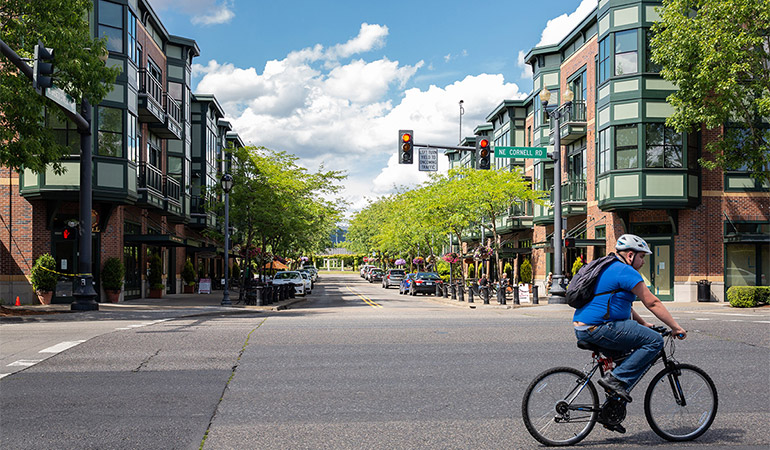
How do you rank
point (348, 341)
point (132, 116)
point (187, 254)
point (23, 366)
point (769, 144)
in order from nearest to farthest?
point (23, 366) < point (348, 341) < point (769, 144) < point (132, 116) < point (187, 254)

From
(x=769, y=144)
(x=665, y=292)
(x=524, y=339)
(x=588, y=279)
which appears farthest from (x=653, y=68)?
(x=588, y=279)

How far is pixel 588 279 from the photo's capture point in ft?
20.4

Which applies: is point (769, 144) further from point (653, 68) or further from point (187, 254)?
point (187, 254)

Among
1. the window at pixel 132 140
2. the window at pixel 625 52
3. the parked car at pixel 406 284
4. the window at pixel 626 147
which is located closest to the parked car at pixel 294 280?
the parked car at pixel 406 284

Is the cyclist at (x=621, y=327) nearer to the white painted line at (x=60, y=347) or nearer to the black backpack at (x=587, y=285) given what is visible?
the black backpack at (x=587, y=285)

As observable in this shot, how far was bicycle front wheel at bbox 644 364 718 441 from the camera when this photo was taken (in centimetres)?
648

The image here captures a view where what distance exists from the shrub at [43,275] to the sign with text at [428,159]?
14.4 meters

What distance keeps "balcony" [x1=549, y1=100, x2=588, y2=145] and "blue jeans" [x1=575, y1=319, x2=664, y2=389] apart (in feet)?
99.6

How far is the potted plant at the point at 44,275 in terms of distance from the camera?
27078 mm

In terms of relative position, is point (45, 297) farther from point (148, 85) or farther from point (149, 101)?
point (148, 85)

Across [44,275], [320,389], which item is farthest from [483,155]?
[44,275]

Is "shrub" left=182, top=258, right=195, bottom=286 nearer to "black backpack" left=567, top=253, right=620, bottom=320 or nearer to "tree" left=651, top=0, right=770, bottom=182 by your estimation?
"tree" left=651, top=0, right=770, bottom=182

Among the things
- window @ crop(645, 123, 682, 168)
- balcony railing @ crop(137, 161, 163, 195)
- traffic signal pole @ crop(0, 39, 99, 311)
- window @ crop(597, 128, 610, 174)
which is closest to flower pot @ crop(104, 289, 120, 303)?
balcony railing @ crop(137, 161, 163, 195)

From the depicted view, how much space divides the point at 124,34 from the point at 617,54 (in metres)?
20.7
